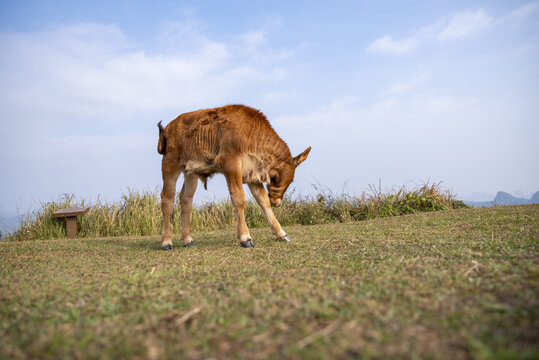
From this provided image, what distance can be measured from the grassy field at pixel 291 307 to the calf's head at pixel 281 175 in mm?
1970

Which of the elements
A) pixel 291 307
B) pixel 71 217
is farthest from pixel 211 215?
pixel 291 307

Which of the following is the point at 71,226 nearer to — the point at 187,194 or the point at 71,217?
the point at 71,217

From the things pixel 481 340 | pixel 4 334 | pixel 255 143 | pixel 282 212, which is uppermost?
pixel 255 143

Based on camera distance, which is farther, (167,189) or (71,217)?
(71,217)

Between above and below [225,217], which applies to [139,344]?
below

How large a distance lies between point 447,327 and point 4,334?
81.9 inches

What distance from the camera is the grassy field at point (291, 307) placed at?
1.50 meters

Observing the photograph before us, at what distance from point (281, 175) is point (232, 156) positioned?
93 centimetres

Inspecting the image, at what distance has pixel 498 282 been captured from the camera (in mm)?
2248

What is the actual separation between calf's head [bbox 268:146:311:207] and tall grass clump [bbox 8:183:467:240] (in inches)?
177

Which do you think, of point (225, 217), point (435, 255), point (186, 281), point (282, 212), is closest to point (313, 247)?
point (435, 255)

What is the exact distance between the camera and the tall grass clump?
9930 mm

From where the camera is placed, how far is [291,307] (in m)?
1.97

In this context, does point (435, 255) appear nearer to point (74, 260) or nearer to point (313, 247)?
point (313, 247)
